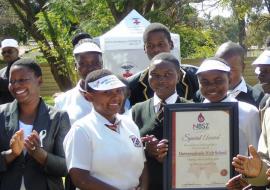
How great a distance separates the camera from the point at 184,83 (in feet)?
17.5

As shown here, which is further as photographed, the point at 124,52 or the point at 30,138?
the point at 124,52

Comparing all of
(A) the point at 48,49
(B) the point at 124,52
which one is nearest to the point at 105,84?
(B) the point at 124,52

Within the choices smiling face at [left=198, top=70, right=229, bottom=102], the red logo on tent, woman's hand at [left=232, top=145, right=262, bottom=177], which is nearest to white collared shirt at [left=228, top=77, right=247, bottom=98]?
smiling face at [left=198, top=70, right=229, bottom=102]

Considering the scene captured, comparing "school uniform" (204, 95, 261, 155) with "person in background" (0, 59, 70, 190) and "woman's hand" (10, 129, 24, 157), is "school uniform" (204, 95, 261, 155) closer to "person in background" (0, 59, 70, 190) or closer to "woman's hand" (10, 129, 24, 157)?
"person in background" (0, 59, 70, 190)

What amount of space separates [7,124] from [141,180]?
1.11 meters

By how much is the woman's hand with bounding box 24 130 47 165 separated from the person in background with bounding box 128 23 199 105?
57.7 inches

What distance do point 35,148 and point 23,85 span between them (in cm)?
58

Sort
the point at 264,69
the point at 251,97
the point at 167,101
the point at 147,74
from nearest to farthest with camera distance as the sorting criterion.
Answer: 1. the point at 167,101
2. the point at 264,69
3. the point at 251,97
4. the point at 147,74

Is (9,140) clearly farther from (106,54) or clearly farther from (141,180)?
(106,54)

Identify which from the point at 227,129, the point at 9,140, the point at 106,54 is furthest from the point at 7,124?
the point at 106,54

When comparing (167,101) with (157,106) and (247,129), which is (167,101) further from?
(247,129)

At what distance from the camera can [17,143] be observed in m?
4.18

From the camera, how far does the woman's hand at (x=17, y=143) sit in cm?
417

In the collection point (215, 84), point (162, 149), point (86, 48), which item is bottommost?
point (162, 149)
